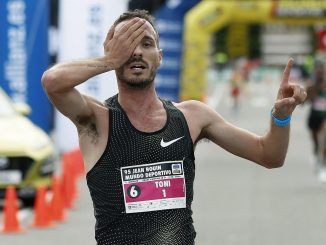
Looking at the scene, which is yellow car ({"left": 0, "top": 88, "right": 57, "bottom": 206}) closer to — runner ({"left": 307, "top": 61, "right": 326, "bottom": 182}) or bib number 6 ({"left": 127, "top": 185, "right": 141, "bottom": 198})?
runner ({"left": 307, "top": 61, "right": 326, "bottom": 182})

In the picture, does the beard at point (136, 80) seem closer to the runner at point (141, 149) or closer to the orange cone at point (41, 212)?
the runner at point (141, 149)

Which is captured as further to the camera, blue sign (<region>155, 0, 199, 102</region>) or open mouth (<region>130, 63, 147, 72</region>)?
blue sign (<region>155, 0, 199, 102</region>)

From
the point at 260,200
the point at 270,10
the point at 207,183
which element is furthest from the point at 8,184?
the point at 270,10

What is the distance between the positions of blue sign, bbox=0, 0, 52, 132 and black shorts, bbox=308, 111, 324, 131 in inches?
211

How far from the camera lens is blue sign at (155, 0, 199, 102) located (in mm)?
35375

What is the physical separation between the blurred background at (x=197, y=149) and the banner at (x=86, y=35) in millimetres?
19

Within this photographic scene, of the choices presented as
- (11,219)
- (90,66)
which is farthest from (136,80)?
(11,219)

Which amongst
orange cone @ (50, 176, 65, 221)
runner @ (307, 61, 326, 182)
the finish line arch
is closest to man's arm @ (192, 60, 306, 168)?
orange cone @ (50, 176, 65, 221)

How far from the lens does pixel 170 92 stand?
35375mm

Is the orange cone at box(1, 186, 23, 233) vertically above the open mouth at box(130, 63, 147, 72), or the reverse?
the open mouth at box(130, 63, 147, 72)

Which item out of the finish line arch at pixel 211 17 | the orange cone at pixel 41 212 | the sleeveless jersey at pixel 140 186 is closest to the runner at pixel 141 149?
the sleeveless jersey at pixel 140 186

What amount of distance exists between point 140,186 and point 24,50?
1764 centimetres

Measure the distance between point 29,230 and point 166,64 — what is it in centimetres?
2280

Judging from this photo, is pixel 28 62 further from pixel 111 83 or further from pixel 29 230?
pixel 29 230
